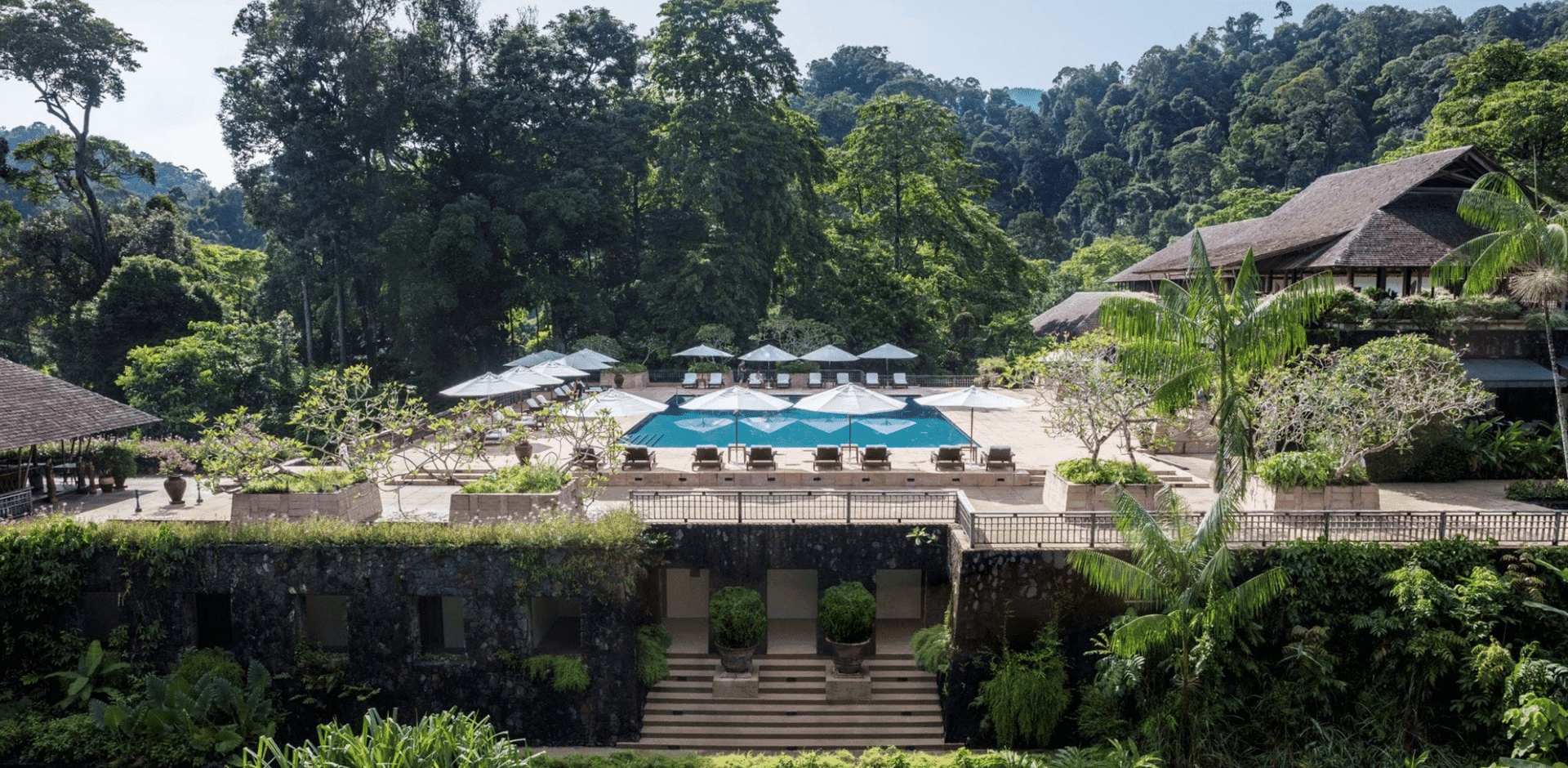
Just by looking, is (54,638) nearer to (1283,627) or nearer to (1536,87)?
(1283,627)

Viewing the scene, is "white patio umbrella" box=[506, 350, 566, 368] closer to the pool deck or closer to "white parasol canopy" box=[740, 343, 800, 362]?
"white parasol canopy" box=[740, 343, 800, 362]

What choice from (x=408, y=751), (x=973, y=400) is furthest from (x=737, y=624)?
(x=973, y=400)

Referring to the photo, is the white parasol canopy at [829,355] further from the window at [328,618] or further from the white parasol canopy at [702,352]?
the window at [328,618]

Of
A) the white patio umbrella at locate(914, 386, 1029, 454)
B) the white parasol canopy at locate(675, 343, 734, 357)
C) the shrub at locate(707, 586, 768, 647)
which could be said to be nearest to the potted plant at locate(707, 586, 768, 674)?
the shrub at locate(707, 586, 768, 647)

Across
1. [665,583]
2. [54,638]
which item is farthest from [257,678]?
[665,583]

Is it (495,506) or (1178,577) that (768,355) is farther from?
(1178,577)
